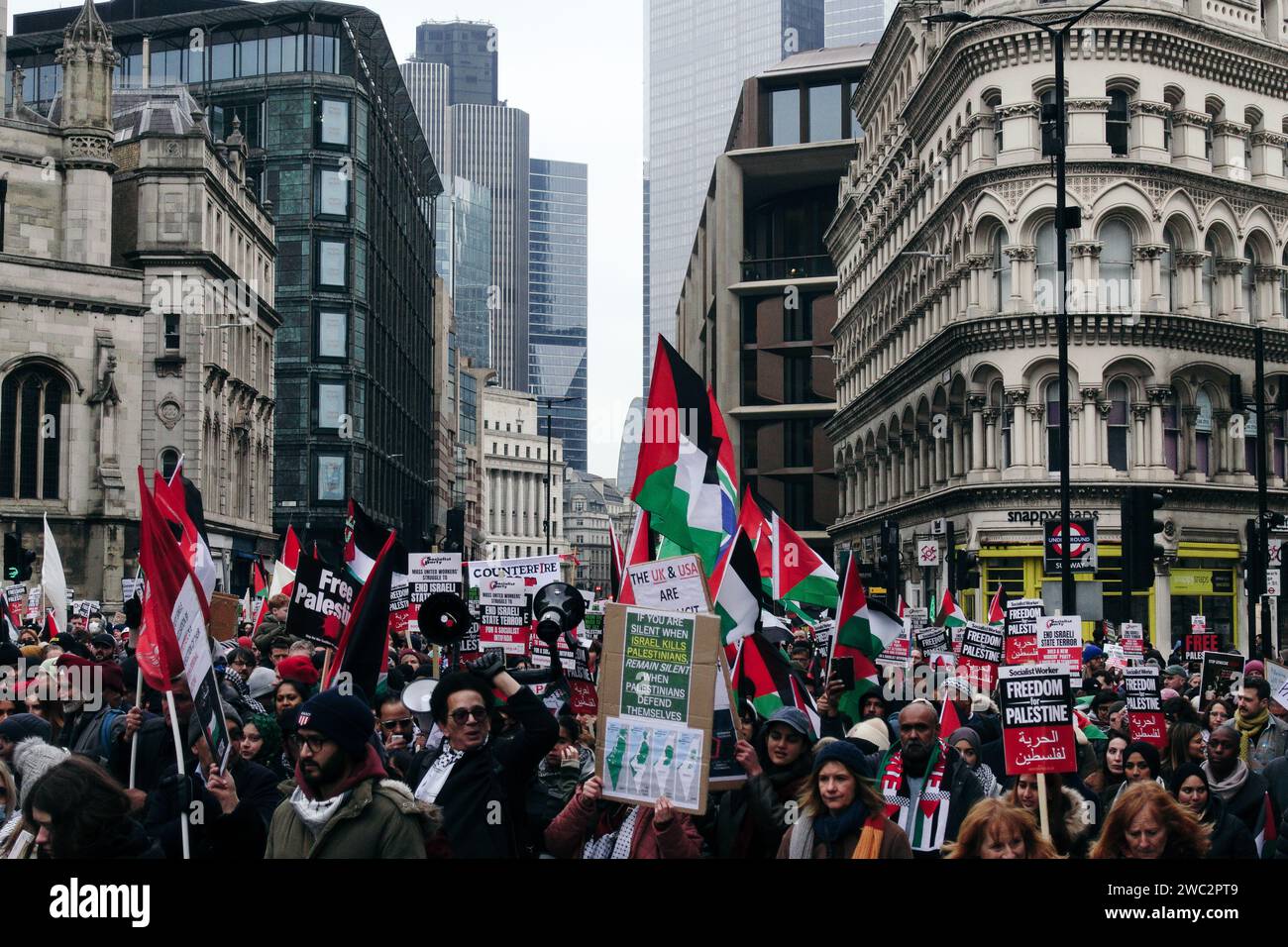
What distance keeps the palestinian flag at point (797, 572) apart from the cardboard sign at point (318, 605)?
635 centimetres

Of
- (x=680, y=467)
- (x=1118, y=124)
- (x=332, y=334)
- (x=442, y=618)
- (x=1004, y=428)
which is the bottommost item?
(x=442, y=618)

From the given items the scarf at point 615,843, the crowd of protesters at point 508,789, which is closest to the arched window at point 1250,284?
the crowd of protesters at point 508,789

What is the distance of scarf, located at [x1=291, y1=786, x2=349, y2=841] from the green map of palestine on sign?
6.01ft

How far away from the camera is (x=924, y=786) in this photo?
377 inches

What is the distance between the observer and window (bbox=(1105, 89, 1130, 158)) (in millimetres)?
45094

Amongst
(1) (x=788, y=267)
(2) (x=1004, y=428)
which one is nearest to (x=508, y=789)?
(2) (x=1004, y=428)

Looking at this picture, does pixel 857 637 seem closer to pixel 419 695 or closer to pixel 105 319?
pixel 419 695

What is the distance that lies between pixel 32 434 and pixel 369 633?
171 ft

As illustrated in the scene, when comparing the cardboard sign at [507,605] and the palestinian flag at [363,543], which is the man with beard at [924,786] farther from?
the palestinian flag at [363,543]

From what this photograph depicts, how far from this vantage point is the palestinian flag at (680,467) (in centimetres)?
1209

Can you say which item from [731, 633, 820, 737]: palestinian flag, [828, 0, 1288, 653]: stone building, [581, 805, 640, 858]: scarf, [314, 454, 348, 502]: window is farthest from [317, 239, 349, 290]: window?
[581, 805, 640, 858]: scarf

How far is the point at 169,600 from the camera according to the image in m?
8.55

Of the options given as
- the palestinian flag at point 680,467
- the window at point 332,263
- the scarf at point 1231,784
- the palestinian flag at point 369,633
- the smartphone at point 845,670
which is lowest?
A: the scarf at point 1231,784

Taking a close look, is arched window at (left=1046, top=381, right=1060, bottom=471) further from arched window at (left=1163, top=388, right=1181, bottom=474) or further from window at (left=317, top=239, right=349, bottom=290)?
window at (left=317, top=239, right=349, bottom=290)
